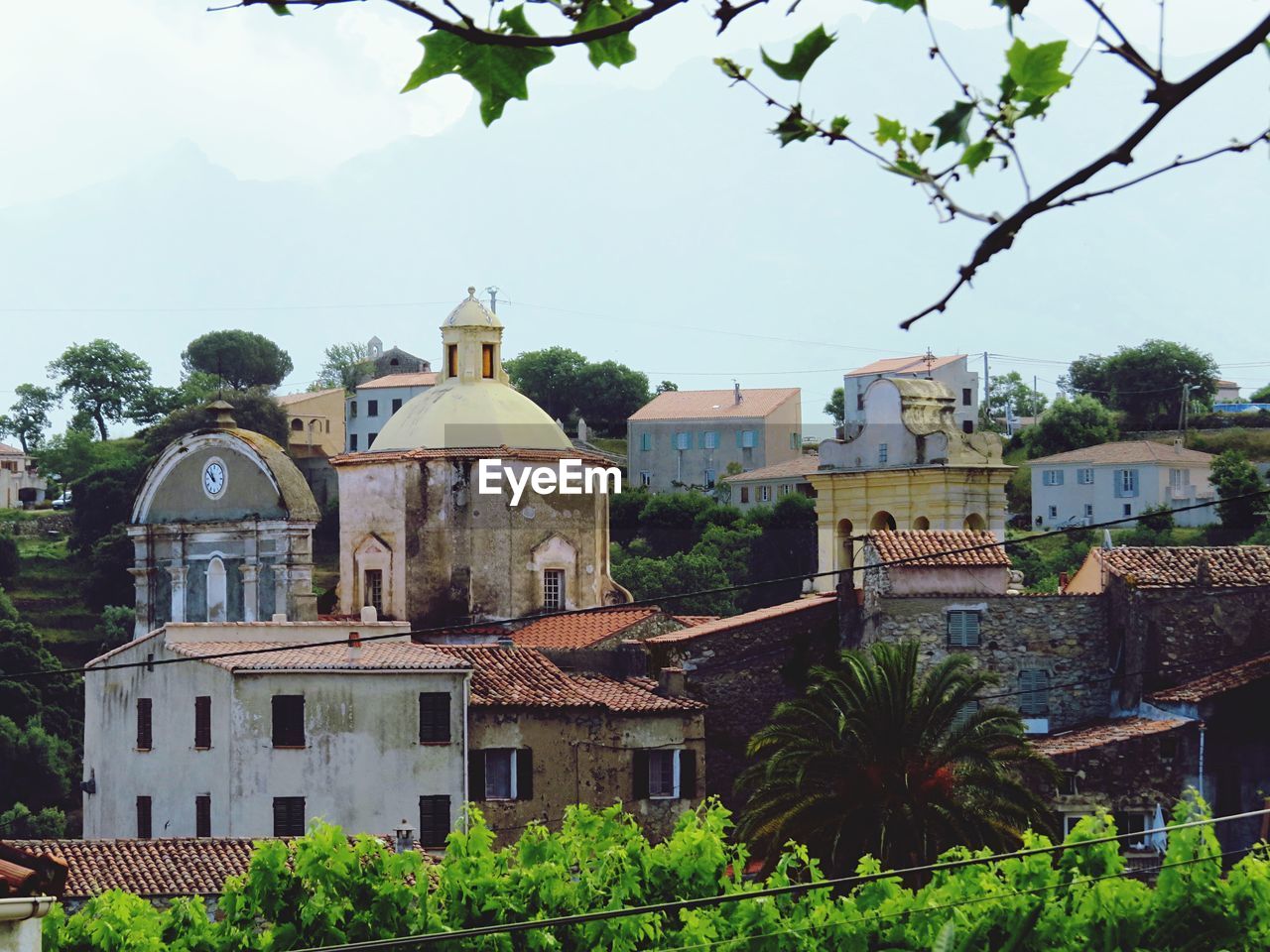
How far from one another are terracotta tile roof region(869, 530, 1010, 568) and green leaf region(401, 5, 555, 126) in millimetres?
35669

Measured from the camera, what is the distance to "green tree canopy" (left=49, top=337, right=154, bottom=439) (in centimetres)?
13462

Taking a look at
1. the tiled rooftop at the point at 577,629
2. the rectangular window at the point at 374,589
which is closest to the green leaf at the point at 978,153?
the tiled rooftop at the point at 577,629

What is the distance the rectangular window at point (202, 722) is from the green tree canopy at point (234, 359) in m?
102

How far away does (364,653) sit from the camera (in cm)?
4144

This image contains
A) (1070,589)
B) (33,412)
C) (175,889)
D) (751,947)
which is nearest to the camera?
(751,947)

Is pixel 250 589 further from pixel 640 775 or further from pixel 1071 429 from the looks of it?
pixel 1071 429

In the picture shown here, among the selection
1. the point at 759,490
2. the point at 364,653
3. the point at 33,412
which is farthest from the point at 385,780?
the point at 33,412

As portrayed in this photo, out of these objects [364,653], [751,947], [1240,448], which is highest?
[1240,448]

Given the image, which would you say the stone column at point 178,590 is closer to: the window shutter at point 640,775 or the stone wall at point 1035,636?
the window shutter at point 640,775

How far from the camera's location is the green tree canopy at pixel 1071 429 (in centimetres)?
10556

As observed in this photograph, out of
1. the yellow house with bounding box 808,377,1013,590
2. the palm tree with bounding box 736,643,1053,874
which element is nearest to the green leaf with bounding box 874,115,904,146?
the palm tree with bounding box 736,643,1053,874

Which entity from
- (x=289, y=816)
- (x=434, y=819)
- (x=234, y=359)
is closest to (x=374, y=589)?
(x=289, y=816)

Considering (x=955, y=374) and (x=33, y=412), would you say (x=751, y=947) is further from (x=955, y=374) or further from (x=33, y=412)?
(x=33, y=412)

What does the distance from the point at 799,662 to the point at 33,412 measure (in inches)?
4127
